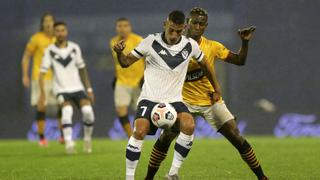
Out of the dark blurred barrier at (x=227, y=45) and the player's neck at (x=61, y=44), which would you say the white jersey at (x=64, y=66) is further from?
the dark blurred barrier at (x=227, y=45)

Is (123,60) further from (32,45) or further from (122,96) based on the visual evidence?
(32,45)

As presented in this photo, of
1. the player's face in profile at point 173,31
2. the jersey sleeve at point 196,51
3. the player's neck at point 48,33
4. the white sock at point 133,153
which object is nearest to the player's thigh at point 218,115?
the jersey sleeve at point 196,51

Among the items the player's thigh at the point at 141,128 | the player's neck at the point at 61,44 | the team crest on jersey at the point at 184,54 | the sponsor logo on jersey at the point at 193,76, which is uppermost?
the team crest on jersey at the point at 184,54

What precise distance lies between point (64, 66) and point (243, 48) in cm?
602

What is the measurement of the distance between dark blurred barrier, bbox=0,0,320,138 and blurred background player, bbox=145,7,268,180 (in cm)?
1017

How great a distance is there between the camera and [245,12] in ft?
66.9

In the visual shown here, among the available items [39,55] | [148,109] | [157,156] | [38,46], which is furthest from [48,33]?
[148,109]

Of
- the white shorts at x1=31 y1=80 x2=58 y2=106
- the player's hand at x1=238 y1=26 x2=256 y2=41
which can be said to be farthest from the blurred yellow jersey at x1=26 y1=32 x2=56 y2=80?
the player's hand at x1=238 y1=26 x2=256 y2=41

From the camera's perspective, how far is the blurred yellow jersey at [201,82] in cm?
990

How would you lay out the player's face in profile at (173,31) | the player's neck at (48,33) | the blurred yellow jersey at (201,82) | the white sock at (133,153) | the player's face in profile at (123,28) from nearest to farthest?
the white sock at (133,153), the player's face in profile at (173,31), the blurred yellow jersey at (201,82), the player's face in profile at (123,28), the player's neck at (48,33)

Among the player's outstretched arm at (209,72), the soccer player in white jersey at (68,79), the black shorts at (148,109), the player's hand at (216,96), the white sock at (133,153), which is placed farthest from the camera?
the soccer player in white jersey at (68,79)

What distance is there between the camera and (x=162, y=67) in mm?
9102

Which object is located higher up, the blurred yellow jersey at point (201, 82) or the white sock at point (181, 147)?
the blurred yellow jersey at point (201, 82)

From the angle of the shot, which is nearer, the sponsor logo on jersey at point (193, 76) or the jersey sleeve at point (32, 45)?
the sponsor logo on jersey at point (193, 76)
